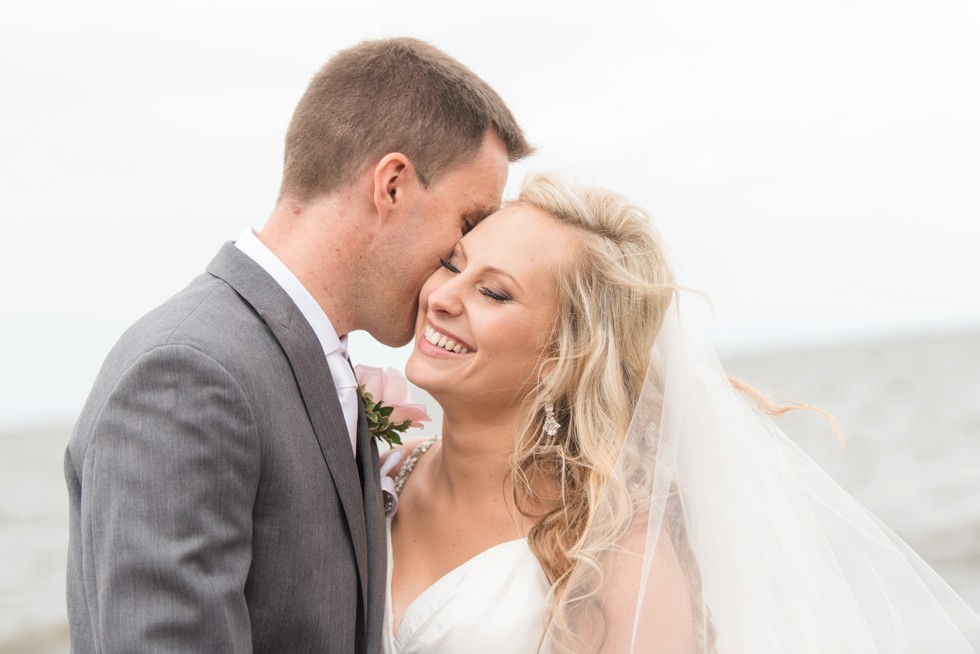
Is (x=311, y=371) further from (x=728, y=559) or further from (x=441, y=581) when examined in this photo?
(x=728, y=559)

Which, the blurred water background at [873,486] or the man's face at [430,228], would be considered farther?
the blurred water background at [873,486]

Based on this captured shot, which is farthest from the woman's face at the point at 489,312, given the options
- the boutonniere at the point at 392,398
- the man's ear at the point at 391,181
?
the man's ear at the point at 391,181

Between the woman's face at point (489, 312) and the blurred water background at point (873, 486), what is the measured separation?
1.03 metres

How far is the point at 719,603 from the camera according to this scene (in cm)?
317

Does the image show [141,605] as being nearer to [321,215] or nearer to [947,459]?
[321,215]

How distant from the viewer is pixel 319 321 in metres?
2.97

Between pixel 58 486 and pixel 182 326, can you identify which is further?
pixel 58 486

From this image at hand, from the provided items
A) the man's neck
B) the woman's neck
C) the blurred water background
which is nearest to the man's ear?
the man's neck

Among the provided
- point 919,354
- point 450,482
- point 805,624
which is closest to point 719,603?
point 805,624

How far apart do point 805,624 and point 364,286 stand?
171cm

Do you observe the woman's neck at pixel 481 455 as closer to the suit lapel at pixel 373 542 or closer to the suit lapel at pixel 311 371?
the suit lapel at pixel 373 542

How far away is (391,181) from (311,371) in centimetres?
71

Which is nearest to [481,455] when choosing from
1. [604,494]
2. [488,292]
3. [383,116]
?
[604,494]

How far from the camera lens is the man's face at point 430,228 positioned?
329 cm
